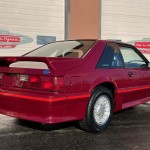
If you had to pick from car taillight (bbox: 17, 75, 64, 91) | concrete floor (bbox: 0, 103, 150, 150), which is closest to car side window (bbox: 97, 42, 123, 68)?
car taillight (bbox: 17, 75, 64, 91)

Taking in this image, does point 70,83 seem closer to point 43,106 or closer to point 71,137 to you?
point 43,106

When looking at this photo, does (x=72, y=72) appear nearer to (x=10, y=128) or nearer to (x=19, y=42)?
(x=10, y=128)

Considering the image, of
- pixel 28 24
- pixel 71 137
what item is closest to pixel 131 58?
pixel 71 137

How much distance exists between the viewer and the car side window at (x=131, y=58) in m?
5.83

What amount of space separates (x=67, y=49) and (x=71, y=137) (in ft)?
5.02

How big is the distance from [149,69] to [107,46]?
57.5 inches

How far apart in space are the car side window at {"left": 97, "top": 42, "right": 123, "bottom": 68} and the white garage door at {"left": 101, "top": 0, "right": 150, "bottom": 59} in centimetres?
916

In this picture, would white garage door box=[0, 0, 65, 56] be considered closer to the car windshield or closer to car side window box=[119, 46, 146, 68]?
the car windshield

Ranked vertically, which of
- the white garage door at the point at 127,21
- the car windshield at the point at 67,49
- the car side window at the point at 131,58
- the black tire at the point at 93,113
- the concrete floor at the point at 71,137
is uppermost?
the white garage door at the point at 127,21

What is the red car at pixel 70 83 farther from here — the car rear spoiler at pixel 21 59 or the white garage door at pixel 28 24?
the white garage door at pixel 28 24

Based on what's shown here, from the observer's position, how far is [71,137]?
189 inches

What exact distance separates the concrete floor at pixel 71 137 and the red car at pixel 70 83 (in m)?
0.27

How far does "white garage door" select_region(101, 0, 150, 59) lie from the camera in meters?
14.8

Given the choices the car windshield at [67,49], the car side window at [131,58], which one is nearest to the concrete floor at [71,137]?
the car side window at [131,58]
